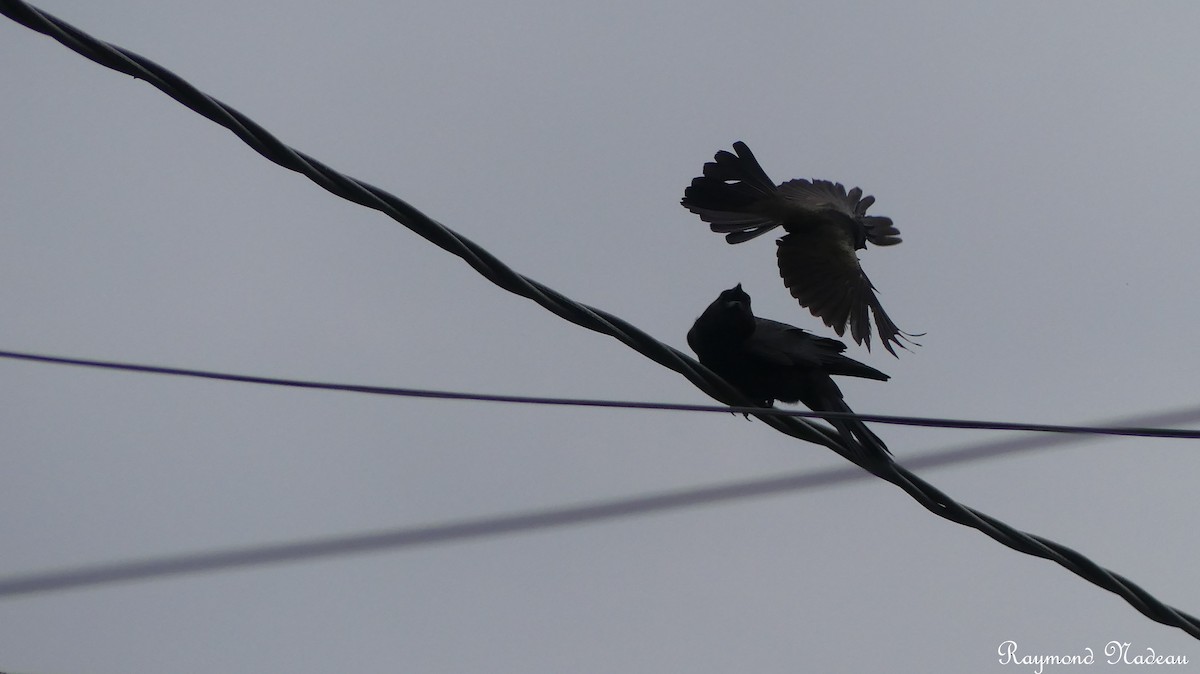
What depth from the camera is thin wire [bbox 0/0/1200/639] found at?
3.35 metres

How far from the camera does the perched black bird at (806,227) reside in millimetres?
5426

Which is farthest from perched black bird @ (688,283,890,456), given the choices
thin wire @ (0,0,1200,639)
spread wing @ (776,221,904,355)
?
thin wire @ (0,0,1200,639)

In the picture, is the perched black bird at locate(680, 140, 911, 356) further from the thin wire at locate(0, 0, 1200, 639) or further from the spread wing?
the thin wire at locate(0, 0, 1200, 639)

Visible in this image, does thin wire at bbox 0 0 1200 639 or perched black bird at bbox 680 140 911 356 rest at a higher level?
perched black bird at bbox 680 140 911 356

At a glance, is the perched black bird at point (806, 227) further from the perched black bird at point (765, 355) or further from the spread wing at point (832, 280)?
the perched black bird at point (765, 355)

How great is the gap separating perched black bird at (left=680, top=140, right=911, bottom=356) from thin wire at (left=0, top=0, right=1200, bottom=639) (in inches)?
50.5

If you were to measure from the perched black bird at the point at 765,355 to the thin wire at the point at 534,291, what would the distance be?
80 centimetres

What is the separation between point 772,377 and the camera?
517cm

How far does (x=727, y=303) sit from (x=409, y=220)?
191 cm

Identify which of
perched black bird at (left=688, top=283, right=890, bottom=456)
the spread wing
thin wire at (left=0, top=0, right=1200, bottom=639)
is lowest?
thin wire at (left=0, top=0, right=1200, bottom=639)

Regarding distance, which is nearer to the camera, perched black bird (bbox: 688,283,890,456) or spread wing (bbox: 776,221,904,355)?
perched black bird (bbox: 688,283,890,456)

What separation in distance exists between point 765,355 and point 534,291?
63.9 inches

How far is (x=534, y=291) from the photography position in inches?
146

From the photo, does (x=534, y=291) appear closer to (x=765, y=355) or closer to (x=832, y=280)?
(x=765, y=355)
